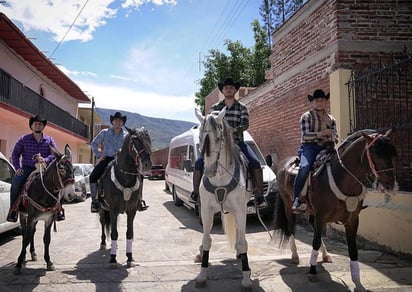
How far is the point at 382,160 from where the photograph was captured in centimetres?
429

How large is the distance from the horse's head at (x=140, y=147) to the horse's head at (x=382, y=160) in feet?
10.4

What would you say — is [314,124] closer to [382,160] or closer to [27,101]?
[382,160]

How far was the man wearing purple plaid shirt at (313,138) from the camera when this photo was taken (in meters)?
5.39

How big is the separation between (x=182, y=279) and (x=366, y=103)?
212 inches

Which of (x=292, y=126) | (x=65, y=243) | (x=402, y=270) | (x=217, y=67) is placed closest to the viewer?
(x=402, y=270)

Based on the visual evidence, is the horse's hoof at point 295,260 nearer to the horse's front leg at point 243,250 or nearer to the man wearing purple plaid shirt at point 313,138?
the man wearing purple plaid shirt at point 313,138

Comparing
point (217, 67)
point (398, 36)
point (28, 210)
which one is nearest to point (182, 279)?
point (28, 210)

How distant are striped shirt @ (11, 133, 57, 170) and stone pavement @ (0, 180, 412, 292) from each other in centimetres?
174

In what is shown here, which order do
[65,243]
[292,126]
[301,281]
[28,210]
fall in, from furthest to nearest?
[292,126]
[65,243]
[28,210]
[301,281]

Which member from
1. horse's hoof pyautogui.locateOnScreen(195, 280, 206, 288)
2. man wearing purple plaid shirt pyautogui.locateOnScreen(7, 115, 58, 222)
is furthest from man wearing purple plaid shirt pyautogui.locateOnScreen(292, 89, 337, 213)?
man wearing purple plaid shirt pyautogui.locateOnScreen(7, 115, 58, 222)

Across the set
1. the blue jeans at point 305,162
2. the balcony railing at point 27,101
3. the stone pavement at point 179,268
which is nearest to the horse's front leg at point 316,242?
the stone pavement at point 179,268

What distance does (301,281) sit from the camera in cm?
511

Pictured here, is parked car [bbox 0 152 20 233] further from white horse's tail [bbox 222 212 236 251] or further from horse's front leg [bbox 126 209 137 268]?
white horse's tail [bbox 222 212 236 251]

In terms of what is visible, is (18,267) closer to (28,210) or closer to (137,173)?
(28,210)
